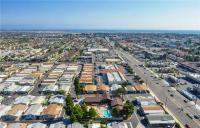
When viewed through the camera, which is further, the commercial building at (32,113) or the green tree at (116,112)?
the commercial building at (32,113)

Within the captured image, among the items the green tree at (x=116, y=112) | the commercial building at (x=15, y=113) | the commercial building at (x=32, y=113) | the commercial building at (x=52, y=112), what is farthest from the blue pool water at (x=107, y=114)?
the commercial building at (x=15, y=113)

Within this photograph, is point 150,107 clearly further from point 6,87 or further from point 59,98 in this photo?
point 6,87

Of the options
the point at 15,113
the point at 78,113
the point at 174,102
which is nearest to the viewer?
the point at 78,113

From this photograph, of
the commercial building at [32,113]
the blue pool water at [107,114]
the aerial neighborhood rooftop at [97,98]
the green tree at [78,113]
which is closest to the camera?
the green tree at [78,113]

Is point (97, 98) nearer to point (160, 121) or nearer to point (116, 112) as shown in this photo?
point (116, 112)

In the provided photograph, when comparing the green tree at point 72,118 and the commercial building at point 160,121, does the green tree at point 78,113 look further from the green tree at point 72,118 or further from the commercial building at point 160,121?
the commercial building at point 160,121

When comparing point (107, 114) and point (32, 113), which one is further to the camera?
point (107, 114)

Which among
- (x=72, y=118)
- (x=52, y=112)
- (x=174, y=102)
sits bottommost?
(x=174, y=102)

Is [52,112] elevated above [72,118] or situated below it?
below

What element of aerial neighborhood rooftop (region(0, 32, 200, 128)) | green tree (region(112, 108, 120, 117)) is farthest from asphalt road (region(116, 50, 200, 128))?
green tree (region(112, 108, 120, 117))

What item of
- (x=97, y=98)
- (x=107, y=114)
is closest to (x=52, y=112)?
(x=107, y=114)

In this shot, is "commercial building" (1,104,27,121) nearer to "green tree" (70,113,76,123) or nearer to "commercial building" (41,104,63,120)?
"commercial building" (41,104,63,120)

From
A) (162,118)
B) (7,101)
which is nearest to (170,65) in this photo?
(162,118)
